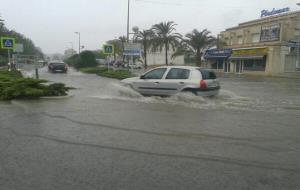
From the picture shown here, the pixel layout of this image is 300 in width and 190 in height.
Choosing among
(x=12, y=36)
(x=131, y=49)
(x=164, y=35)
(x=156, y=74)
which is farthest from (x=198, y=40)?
(x=12, y=36)

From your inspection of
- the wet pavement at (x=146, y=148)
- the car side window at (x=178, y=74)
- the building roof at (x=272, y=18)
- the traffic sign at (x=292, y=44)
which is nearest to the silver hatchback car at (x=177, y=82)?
the car side window at (x=178, y=74)

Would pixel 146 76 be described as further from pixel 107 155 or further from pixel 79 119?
pixel 107 155

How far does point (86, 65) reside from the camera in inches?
2315

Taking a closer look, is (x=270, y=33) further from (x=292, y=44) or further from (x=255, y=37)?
(x=255, y=37)

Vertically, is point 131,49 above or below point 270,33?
below

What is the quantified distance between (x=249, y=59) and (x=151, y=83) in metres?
42.8

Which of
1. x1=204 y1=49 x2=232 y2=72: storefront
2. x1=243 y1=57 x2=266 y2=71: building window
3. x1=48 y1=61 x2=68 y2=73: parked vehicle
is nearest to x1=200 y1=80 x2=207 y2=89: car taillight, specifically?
x1=48 y1=61 x2=68 y2=73: parked vehicle

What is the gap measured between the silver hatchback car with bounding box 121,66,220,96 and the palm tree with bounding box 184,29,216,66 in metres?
41.5

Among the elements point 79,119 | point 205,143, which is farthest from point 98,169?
point 79,119

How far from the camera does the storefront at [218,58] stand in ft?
200

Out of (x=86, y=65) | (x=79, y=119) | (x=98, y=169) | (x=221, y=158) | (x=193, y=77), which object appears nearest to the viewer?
(x=98, y=169)

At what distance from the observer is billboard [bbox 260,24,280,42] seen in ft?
168

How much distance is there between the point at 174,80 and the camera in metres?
14.4

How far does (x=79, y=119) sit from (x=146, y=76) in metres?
5.92
